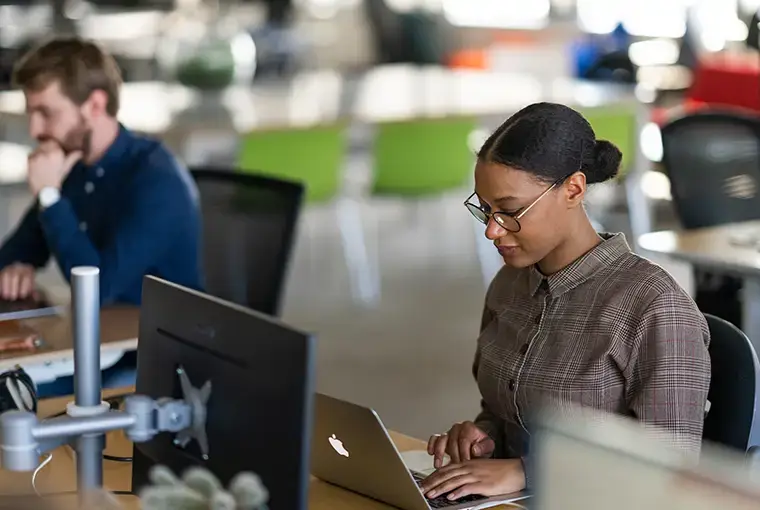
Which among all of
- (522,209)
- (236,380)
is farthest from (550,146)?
(236,380)

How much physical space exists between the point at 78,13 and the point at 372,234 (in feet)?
10.6

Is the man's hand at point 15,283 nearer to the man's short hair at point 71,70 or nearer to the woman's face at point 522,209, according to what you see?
the man's short hair at point 71,70

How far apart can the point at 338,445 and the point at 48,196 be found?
4.30 feet

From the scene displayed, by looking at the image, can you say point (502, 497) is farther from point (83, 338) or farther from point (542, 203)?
point (83, 338)

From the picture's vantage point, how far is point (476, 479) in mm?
1749

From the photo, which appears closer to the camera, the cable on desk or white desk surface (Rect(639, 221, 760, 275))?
the cable on desk

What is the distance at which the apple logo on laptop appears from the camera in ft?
5.63

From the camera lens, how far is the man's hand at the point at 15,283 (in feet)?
9.05

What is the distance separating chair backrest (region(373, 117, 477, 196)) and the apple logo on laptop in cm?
362

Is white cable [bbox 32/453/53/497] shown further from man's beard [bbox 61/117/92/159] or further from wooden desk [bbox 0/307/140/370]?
man's beard [bbox 61/117/92/159]

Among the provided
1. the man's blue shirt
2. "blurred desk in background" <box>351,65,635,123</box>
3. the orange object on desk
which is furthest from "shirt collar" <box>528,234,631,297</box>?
the orange object on desk

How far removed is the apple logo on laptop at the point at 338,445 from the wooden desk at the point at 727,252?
157 centimetres

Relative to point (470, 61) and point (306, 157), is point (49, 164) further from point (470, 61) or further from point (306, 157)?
point (470, 61)

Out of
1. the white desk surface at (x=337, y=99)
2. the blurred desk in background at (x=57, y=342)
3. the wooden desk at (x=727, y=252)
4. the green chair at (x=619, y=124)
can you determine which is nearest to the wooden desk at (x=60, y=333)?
the blurred desk in background at (x=57, y=342)
